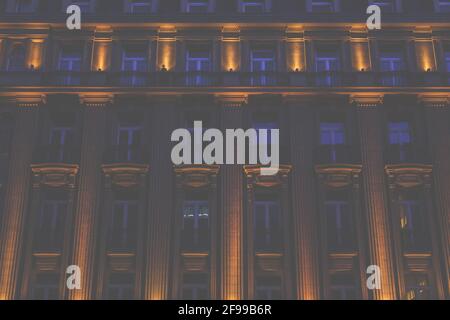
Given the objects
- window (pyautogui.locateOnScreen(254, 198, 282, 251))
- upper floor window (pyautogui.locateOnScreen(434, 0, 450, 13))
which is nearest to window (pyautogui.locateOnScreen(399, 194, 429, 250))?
window (pyautogui.locateOnScreen(254, 198, 282, 251))

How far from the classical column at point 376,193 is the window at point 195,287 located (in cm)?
703

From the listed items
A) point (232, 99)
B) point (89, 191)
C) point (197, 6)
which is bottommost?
point (89, 191)

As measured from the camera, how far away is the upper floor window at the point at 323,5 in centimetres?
3136

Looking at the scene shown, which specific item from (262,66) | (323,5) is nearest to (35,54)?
(262,66)

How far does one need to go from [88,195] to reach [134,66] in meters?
7.26

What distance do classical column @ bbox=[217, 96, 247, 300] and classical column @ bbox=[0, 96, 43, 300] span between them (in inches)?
341

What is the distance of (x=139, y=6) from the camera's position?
104 ft

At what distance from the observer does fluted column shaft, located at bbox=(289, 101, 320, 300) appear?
83.8 ft

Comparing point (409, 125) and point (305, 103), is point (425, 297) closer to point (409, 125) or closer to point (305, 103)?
point (409, 125)

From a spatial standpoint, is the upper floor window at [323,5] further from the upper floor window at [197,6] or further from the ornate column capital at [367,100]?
the ornate column capital at [367,100]

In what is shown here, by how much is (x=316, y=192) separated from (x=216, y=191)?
4.46 meters

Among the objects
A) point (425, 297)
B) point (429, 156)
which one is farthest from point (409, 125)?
point (425, 297)

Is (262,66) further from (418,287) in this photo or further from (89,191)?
(418,287)

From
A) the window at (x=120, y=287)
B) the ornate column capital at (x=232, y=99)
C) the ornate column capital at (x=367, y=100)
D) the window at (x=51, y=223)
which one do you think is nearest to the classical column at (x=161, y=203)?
the window at (x=120, y=287)
